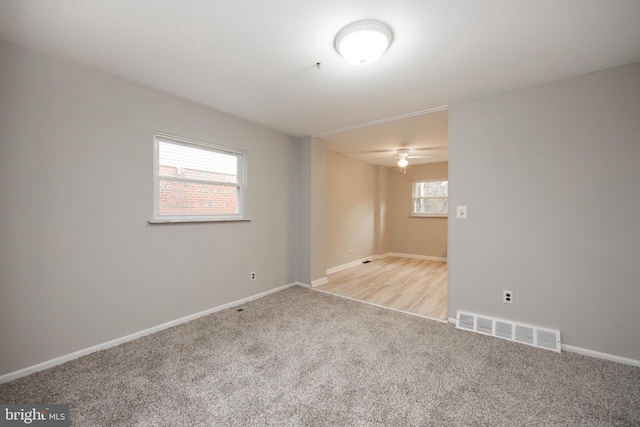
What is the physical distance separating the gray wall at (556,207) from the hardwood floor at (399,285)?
2.05 feet

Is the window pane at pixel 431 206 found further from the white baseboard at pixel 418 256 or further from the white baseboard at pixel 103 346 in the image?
the white baseboard at pixel 103 346

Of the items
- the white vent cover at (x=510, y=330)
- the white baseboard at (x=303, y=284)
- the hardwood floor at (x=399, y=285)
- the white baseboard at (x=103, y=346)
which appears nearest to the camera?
the white baseboard at (x=103, y=346)

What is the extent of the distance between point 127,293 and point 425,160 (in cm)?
614

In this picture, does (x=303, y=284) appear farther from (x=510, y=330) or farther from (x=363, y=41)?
(x=363, y=41)

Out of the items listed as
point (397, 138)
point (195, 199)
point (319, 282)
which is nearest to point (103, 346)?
point (195, 199)

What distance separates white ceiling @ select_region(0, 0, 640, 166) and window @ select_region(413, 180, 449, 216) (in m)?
4.19

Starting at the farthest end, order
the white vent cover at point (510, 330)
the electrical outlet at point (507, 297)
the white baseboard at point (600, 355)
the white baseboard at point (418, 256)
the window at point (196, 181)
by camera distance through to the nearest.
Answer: the white baseboard at point (418, 256) < the window at point (196, 181) < the electrical outlet at point (507, 297) < the white vent cover at point (510, 330) < the white baseboard at point (600, 355)

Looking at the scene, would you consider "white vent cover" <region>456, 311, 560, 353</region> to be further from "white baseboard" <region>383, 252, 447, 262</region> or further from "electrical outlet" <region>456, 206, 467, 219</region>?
"white baseboard" <region>383, 252, 447, 262</region>

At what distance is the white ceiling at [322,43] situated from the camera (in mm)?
1560

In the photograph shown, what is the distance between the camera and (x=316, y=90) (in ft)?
8.63

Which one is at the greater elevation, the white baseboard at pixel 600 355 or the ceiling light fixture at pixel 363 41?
the ceiling light fixture at pixel 363 41

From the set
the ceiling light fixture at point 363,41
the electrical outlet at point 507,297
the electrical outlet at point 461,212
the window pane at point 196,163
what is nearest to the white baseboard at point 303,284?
the window pane at point 196,163

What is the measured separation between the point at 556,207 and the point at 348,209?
3.76 metres

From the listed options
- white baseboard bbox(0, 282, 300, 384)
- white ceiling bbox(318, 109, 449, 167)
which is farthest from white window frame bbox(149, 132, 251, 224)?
white ceiling bbox(318, 109, 449, 167)
